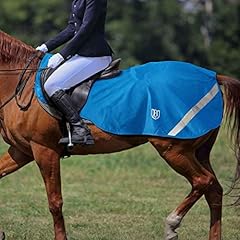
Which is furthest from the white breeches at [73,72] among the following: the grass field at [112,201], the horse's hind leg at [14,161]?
the grass field at [112,201]

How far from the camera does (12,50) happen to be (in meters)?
7.70

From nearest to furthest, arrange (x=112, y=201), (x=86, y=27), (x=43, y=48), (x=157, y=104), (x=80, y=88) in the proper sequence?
(x=86, y=27) < (x=157, y=104) < (x=80, y=88) < (x=43, y=48) < (x=112, y=201)

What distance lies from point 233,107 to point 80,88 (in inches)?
62.1

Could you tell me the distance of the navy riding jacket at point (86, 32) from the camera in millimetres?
7344

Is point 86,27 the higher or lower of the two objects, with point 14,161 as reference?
higher

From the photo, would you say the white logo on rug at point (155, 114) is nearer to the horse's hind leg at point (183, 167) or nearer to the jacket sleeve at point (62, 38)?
the horse's hind leg at point (183, 167)

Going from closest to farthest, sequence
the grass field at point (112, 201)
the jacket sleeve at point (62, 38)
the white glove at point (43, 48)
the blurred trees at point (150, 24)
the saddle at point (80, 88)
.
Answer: the saddle at point (80, 88) → the white glove at point (43, 48) → the jacket sleeve at point (62, 38) → the grass field at point (112, 201) → the blurred trees at point (150, 24)

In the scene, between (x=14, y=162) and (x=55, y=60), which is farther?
(x=14, y=162)

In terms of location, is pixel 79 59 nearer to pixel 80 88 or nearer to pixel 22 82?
pixel 80 88

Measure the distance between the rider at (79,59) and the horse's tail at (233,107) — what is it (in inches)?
47.1

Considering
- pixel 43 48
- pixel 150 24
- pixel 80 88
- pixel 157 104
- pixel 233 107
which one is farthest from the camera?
pixel 150 24

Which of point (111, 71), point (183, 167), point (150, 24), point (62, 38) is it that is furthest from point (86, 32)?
point (150, 24)

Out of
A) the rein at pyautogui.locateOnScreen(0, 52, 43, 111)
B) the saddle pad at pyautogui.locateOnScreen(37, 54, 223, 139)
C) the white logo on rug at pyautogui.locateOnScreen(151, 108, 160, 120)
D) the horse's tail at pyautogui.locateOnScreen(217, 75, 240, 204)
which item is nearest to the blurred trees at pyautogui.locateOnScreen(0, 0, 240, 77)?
the horse's tail at pyautogui.locateOnScreen(217, 75, 240, 204)

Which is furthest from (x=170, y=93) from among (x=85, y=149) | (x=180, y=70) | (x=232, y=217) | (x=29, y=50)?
(x=232, y=217)
